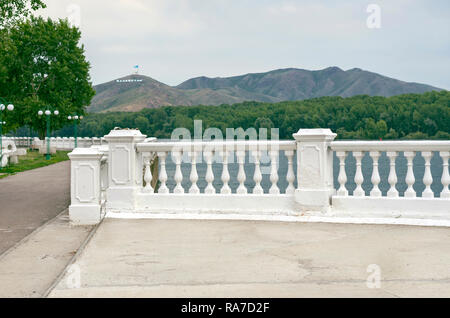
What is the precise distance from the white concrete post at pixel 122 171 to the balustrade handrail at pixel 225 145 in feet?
0.66

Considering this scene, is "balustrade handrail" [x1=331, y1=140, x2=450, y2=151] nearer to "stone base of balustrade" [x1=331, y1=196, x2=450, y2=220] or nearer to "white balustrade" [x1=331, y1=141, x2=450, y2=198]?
"white balustrade" [x1=331, y1=141, x2=450, y2=198]

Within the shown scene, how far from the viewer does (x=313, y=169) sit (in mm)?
8211

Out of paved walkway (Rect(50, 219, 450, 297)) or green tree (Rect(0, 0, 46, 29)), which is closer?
paved walkway (Rect(50, 219, 450, 297))

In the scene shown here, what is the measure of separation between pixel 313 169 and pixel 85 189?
361 centimetres

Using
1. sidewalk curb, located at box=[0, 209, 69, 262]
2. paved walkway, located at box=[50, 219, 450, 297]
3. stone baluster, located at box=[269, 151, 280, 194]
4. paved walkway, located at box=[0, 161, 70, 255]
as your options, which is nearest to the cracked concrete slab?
sidewalk curb, located at box=[0, 209, 69, 262]

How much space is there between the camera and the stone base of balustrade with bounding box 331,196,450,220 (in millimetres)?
7957

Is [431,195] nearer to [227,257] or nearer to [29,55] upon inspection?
[227,257]

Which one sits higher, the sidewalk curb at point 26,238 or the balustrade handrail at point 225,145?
the balustrade handrail at point 225,145

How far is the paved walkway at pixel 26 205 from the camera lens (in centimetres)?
818

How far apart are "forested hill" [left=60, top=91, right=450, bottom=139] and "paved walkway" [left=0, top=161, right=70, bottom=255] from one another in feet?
291

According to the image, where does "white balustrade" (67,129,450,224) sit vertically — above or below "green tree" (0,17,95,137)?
below

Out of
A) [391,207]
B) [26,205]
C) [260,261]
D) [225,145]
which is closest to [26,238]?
[225,145]

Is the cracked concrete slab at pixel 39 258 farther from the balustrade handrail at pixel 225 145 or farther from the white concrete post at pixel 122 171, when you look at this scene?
the balustrade handrail at pixel 225 145

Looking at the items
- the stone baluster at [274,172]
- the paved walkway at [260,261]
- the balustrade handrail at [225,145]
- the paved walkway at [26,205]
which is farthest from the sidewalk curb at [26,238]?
the stone baluster at [274,172]
